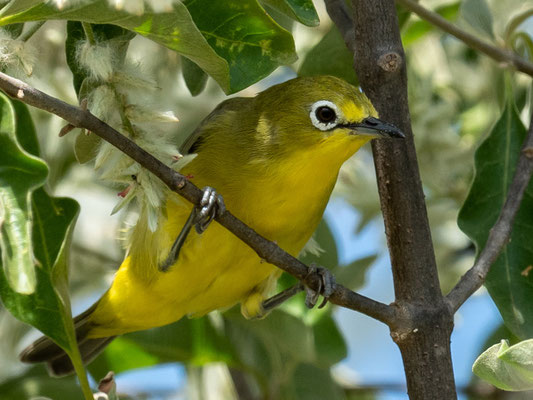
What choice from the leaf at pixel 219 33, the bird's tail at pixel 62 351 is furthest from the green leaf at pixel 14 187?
the bird's tail at pixel 62 351

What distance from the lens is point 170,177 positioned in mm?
2338

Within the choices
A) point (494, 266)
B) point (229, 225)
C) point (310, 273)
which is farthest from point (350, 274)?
point (229, 225)

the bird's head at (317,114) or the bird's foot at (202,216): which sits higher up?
the bird's head at (317,114)

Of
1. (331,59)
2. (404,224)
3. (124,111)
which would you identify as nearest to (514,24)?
(331,59)

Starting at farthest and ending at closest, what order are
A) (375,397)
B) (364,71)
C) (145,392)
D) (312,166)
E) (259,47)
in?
(375,397) < (145,392) < (312,166) < (364,71) < (259,47)

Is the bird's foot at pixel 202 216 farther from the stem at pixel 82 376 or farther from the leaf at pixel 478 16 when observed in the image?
the leaf at pixel 478 16

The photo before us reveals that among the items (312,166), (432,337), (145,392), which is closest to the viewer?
(432,337)

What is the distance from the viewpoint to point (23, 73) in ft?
7.75

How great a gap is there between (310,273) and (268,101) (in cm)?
114

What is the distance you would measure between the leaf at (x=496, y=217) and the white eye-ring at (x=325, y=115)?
0.55 metres

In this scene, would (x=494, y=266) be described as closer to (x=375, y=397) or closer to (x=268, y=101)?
(x=268, y=101)

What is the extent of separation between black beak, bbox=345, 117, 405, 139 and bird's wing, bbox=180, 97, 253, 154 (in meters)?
0.71

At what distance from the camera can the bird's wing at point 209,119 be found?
364 cm

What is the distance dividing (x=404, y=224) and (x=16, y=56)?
1.29 metres
